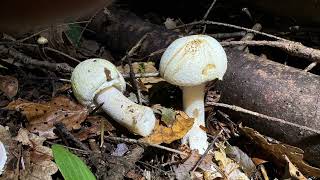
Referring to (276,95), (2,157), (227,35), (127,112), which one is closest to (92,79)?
(127,112)

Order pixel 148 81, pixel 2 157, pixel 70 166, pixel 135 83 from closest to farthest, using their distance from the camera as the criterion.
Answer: pixel 70 166
pixel 2 157
pixel 135 83
pixel 148 81

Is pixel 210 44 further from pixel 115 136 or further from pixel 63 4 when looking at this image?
pixel 63 4

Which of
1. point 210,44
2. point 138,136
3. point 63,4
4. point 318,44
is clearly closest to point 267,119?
point 210,44

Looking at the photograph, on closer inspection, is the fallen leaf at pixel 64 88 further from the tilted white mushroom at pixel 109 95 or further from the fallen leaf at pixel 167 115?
the fallen leaf at pixel 167 115

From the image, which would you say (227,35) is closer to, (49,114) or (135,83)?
(135,83)

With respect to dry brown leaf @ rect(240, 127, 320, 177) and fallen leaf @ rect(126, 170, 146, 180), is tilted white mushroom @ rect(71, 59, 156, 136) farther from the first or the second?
dry brown leaf @ rect(240, 127, 320, 177)

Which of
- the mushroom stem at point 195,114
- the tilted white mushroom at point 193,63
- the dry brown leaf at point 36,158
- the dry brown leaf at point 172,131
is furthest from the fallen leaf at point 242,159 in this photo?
the dry brown leaf at point 36,158
